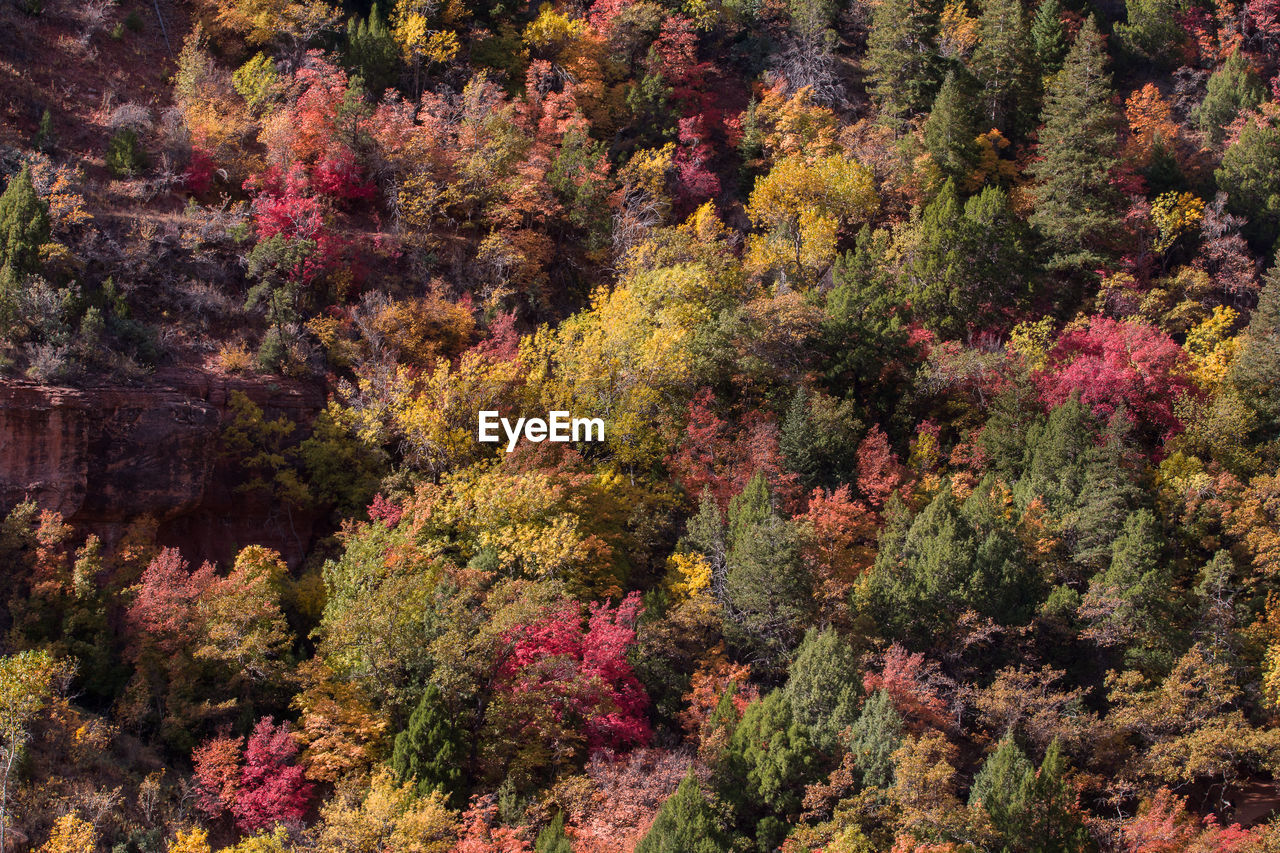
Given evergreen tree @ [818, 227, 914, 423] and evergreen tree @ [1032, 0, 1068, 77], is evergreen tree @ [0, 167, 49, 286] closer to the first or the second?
evergreen tree @ [818, 227, 914, 423]

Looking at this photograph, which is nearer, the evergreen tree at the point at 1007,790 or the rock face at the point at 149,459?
the evergreen tree at the point at 1007,790

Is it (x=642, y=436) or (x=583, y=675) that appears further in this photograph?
(x=642, y=436)

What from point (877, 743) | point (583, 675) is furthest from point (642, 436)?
point (877, 743)

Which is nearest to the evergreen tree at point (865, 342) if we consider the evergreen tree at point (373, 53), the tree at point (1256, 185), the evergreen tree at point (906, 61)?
the evergreen tree at point (906, 61)

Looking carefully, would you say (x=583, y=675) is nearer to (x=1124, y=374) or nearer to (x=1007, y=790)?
(x=1007, y=790)

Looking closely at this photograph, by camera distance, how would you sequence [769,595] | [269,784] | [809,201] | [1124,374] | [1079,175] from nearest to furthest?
1. [269,784]
2. [769,595]
3. [1124,374]
4. [1079,175]
5. [809,201]

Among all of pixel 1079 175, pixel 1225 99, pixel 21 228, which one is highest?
pixel 1225 99

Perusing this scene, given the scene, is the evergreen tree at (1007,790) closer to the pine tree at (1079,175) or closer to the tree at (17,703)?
the tree at (17,703)
